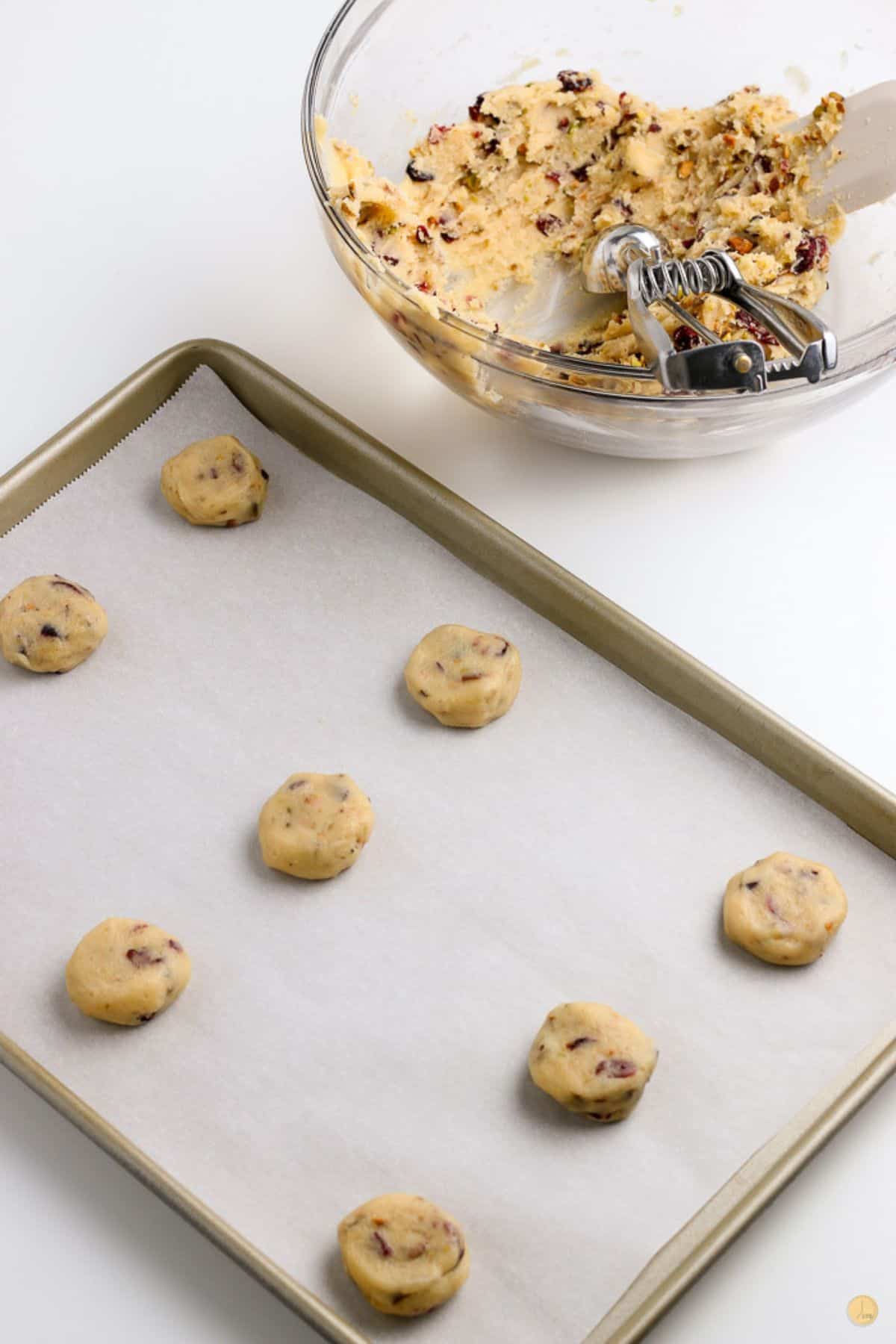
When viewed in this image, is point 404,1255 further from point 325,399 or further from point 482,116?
point 482,116

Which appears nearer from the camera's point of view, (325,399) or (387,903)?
(387,903)

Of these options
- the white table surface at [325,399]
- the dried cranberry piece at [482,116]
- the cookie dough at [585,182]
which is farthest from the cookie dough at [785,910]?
the dried cranberry piece at [482,116]

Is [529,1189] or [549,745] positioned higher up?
[549,745]

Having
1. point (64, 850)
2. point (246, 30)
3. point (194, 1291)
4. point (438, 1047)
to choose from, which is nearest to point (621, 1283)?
point (438, 1047)

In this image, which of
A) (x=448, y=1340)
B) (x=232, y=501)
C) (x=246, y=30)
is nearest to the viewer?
(x=448, y=1340)

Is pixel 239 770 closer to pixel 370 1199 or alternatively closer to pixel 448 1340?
pixel 370 1199

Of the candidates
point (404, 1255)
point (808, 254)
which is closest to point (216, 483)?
point (808, 254)

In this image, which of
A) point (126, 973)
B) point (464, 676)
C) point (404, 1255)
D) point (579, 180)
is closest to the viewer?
point (404, 1255)
